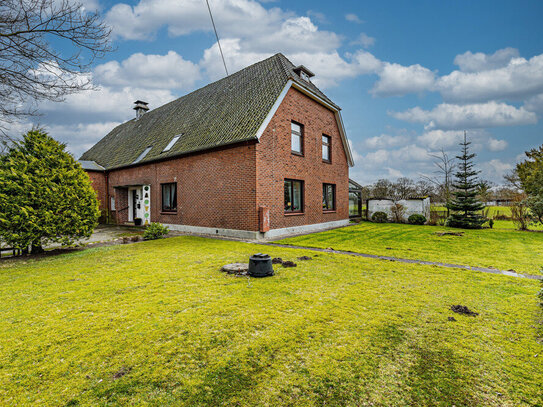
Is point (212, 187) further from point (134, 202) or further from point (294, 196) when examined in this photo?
point (134, 202)

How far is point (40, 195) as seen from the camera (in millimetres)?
7004

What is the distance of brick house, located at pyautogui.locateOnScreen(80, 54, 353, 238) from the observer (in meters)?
10.5

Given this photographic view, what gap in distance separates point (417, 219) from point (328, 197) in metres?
6.65

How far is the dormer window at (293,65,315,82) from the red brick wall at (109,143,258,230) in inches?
249

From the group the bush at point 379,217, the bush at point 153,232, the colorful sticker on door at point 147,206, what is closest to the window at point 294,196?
the bush at point 153,232

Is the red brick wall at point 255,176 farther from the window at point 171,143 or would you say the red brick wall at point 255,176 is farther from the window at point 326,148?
the window at point 171,143

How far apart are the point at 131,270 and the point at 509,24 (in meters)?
16.9

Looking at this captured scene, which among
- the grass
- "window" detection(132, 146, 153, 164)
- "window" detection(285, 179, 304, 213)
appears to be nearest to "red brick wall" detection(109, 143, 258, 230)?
"window" detection(132, 146, 153, 164)

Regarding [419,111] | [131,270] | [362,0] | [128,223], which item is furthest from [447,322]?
[419,111]

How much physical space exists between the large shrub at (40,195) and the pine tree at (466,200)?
17.9m

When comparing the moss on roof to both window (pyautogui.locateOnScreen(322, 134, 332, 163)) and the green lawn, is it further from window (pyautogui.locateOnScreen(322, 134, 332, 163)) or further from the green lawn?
the green lawn

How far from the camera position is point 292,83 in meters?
11.6

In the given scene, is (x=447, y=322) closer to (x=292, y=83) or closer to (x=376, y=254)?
(x=376, y=254)

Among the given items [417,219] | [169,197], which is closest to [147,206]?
[169,197]
